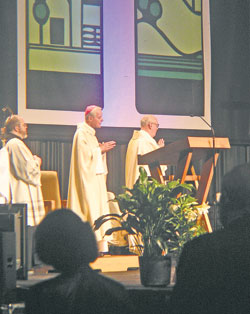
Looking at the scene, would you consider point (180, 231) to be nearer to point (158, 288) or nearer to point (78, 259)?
point (158, 288)

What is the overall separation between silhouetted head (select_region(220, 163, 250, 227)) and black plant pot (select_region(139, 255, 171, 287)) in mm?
1193

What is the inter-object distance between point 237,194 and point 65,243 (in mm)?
584

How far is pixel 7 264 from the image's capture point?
3.33m

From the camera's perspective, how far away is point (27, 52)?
24.1 ft

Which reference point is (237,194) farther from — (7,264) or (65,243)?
(7,264)

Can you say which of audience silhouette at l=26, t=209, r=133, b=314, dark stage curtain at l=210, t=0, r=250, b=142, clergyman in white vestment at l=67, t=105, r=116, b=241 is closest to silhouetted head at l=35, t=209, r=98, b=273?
audience silhouette at l=26, t=209, r=133, b=314

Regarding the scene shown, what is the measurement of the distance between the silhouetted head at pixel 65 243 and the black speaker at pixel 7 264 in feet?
4.15

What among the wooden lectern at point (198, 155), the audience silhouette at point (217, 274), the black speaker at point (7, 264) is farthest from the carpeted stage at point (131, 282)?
the wooden lectern at point (198, 155)

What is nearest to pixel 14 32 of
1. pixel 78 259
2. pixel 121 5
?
pixel 121 5

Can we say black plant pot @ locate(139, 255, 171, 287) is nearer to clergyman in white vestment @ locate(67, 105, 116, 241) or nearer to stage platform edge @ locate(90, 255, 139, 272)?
stage platform edge @ locate(90, 255, 139, 272)

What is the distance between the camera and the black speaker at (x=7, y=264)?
10.7 ft

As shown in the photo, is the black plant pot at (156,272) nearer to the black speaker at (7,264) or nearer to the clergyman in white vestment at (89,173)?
the black speaker at (7,264)

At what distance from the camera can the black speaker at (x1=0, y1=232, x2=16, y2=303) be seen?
10.7ft

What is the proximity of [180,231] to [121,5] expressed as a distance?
502cm
